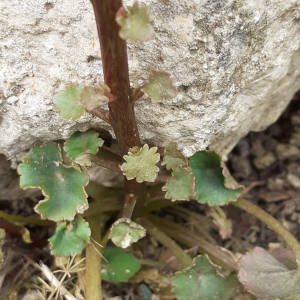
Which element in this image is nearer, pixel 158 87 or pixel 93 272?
pixel 158 87

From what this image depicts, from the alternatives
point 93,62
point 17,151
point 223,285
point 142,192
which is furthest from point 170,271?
point 93,62

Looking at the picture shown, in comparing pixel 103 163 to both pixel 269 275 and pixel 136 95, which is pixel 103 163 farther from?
pixel 269 275

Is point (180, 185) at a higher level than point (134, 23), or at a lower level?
lower

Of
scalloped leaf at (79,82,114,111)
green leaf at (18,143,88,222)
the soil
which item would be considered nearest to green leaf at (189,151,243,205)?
the soil

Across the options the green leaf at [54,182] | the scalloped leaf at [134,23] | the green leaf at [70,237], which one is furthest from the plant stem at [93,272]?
the scalloped leaf at [134,23]

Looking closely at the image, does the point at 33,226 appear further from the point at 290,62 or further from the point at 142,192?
the point at 290,62

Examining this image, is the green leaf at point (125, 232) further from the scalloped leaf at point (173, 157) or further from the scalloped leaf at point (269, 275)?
the scalloped leaf at point (269, 275)

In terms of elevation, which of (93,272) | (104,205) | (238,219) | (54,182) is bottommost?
(238,219)

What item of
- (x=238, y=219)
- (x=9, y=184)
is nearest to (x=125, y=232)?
(x=9, y=184)
